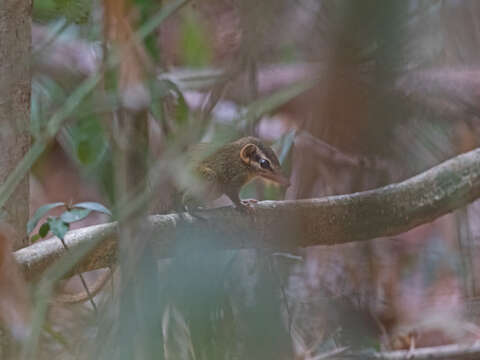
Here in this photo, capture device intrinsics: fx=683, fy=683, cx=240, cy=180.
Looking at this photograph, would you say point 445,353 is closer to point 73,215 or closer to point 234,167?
point 234,167

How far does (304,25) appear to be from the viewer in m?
0.39

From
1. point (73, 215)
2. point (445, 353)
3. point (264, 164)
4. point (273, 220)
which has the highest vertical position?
point (264, 164)

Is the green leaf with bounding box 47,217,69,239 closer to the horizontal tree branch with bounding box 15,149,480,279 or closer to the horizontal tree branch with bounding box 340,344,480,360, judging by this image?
the horizontal tree branch with bounding box 15,149,480,279

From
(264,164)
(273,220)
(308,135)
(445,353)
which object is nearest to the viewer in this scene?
(308,135)

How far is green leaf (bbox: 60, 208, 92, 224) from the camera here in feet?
4.95

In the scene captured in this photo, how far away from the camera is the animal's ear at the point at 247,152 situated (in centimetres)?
219

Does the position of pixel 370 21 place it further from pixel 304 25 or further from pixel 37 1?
pixel 37 1

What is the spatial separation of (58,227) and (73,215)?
0.11m

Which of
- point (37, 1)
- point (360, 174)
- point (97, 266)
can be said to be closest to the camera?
point (360, 174)

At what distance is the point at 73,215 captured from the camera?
1.54 meters

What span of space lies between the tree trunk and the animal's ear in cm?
78

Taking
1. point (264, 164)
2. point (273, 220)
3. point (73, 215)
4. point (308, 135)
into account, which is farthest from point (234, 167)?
point (308, 135)

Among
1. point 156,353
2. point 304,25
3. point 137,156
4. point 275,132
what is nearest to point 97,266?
point 156,353

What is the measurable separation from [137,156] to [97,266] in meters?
1.05
